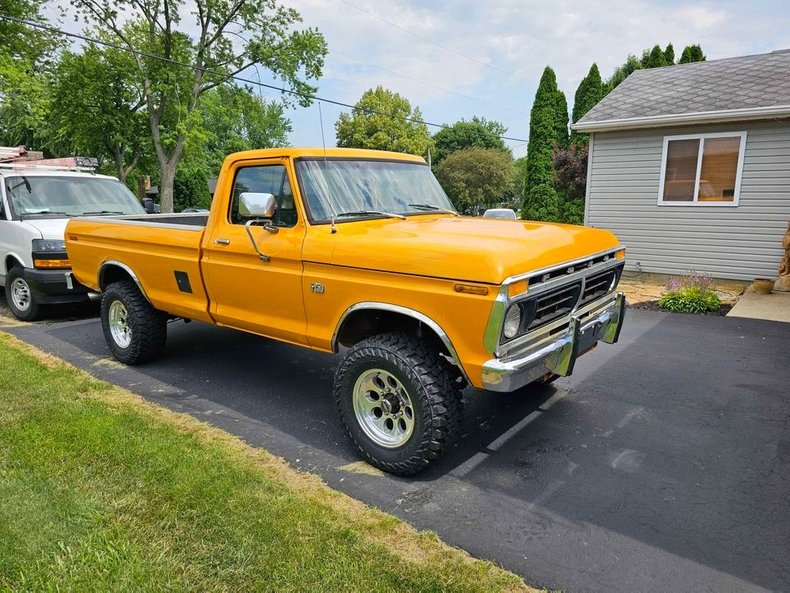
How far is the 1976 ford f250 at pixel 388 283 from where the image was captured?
3152 mm

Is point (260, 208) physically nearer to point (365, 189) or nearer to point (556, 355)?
point (365, 189)

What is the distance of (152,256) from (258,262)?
151 cm

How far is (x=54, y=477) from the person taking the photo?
335 cm

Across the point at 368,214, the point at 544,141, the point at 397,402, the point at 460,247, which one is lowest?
the point at 397,402

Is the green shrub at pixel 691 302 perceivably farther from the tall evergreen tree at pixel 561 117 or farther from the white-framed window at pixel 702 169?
the tall evergreen tree at pixel 561 117

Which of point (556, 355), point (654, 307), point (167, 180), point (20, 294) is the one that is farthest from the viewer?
point (167, 180)

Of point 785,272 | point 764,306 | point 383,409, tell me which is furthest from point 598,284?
point 785,272

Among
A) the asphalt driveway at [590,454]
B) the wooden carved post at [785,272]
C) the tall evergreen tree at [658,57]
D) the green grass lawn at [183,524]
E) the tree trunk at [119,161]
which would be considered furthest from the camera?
the tree trunk at [119,161]

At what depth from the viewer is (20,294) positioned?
7.72m

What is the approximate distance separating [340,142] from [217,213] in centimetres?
4660

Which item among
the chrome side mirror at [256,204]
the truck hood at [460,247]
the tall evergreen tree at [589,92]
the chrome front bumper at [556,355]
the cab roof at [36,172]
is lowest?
the chrome front bumper at [556,355]

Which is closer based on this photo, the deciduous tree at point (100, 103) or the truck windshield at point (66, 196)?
the truck windshield at point (66, 196)

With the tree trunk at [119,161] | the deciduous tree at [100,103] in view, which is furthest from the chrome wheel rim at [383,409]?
the tree trunk at [119,161]

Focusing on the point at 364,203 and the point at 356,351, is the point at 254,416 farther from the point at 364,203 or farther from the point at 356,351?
the point at 364,203
